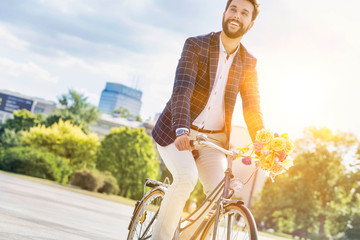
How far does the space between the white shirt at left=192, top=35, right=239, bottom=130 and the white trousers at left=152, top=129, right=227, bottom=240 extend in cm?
25

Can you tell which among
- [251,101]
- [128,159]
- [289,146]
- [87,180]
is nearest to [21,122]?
[128,159]

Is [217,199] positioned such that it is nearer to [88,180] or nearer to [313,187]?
[88,180]

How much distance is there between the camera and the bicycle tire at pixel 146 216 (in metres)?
4.47

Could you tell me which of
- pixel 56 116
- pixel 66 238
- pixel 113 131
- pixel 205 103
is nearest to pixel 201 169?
pixel 205 103

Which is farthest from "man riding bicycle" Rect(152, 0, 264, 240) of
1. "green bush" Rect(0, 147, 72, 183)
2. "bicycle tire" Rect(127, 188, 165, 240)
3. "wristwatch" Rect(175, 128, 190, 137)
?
"green bush" Rect(0, 147, 72, 183)

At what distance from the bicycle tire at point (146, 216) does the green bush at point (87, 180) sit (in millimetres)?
29953

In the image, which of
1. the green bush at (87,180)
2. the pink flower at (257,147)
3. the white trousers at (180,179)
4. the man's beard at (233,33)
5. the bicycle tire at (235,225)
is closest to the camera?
the bicycle tire at (235,225)

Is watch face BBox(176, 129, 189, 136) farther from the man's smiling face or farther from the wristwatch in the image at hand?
the man's smiling face

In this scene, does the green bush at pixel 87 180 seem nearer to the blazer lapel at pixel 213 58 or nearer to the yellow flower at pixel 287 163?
the blazer lapel at pixel 213 58

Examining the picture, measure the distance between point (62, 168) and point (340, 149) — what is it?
70.4 ft

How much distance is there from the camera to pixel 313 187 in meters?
38.8

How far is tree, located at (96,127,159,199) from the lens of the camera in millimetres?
45656

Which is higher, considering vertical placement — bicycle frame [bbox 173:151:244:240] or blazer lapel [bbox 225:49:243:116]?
blazer lapel [bbox 225:49:243:116]

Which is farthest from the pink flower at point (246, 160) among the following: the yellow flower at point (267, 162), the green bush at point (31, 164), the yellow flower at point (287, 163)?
the green bush at point (31, 164)
